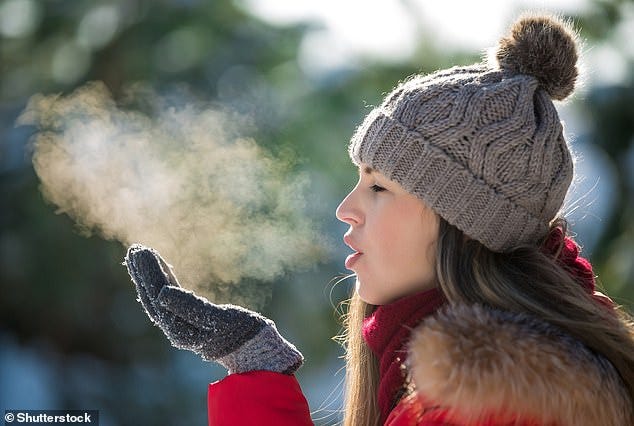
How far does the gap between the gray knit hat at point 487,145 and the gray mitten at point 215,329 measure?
344 mm

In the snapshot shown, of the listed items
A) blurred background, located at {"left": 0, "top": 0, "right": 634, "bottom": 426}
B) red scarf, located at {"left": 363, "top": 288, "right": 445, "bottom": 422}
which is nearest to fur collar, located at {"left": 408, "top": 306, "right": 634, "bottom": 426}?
red scarf, located at {"left": 363, "top": 288, "right": 445, "bottom": 422}

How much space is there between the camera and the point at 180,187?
10.8 ft

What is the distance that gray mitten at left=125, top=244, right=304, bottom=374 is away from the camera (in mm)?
1422

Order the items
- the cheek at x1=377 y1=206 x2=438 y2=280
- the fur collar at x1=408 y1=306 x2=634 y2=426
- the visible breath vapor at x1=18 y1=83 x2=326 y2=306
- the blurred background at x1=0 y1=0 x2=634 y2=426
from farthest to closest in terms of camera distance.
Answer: the blurred background at x1=0 y1=0 x2=634 y2=426, the visible breath vapor at x1=18 y1=83 x2=326 y2=306, the cheek at x1=377 y1=206 x2=438 y2=280, the fur collar at x1=408 y1=306 x2=634 y2=426

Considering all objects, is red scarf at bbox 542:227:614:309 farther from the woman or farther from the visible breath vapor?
the visible breath vapor

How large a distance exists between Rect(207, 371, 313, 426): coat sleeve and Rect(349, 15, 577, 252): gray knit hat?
0.39 meters

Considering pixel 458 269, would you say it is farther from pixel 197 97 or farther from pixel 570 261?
pixel 197 97

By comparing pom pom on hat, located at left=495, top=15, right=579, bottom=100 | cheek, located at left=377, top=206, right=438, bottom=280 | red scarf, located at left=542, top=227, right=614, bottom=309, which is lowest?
red scarf, located at left=542, top=227, right=614, bottom=309

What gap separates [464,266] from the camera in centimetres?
133

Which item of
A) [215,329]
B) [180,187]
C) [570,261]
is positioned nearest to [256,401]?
[215,329]

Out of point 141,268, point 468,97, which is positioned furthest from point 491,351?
point 141,268

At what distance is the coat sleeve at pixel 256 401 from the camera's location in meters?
1.38

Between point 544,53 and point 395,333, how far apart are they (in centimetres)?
51

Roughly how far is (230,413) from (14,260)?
2927mm
